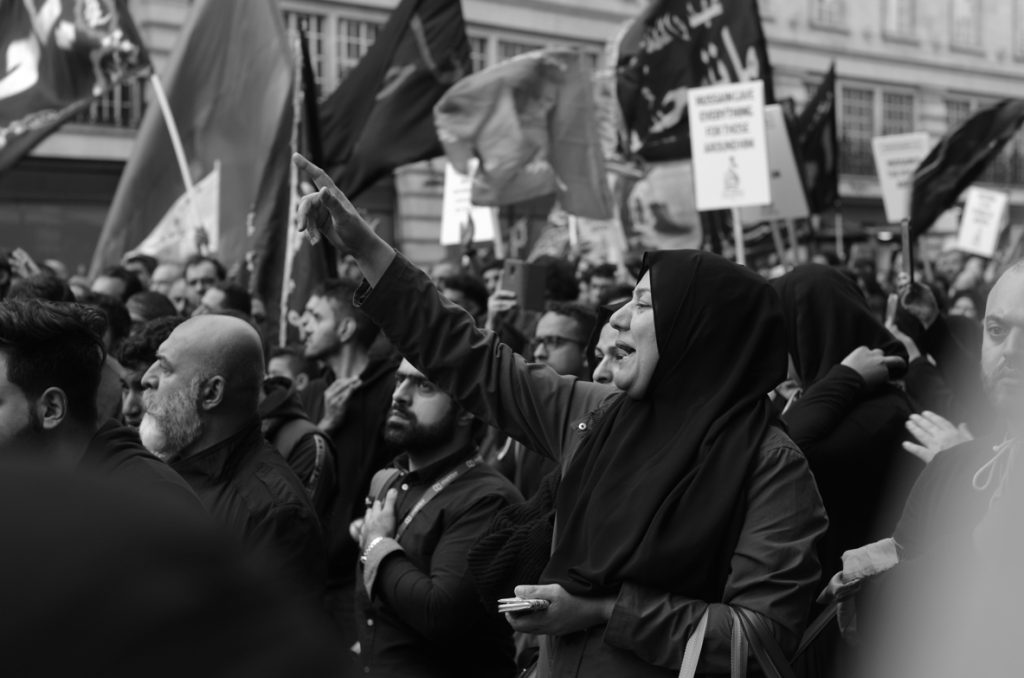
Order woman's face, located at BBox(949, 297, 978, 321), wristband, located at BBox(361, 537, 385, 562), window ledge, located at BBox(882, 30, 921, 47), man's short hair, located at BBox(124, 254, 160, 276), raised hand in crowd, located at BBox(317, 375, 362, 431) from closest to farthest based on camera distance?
wristband, located at BBox(361, 537, 385, 562)
raised hand in crowd, located at BBox(317, 375, 362, 431)
woman's face, located at BBox(949, 297, 978, 321)
man's short hair, located at BBox(124, 254, 160, 276)
window ledge, located at BBox(882, 30, 921, 47)

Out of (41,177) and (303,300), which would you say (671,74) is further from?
(41,177)

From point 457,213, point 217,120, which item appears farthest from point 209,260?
point 457,213

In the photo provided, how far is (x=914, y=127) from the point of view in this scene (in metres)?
40.8

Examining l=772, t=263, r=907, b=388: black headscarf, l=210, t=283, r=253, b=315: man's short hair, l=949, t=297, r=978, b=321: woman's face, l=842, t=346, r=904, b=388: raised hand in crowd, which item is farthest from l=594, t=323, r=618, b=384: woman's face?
l=949, t=297, r=978, b=321: woman's face

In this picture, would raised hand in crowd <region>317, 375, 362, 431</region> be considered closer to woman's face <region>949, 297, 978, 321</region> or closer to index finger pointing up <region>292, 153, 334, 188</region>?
index finger pointing up <region>292, 153, 334, 188</region>

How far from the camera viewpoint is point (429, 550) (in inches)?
168

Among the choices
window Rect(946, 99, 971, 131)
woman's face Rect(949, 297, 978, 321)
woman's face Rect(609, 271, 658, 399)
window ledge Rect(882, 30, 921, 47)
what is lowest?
woman's face Rect(949, 297, 978, 321)

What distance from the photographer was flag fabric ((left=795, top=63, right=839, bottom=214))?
634 inches

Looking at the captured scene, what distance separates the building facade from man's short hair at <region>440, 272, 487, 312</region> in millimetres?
4237

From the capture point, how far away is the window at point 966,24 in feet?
138

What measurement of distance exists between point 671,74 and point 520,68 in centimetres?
172

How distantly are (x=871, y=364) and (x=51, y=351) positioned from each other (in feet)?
8.41

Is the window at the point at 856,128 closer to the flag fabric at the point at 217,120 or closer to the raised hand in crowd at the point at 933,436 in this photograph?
the flag fabric at the point at 217,120

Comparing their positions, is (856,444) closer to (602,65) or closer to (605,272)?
(605,272)
